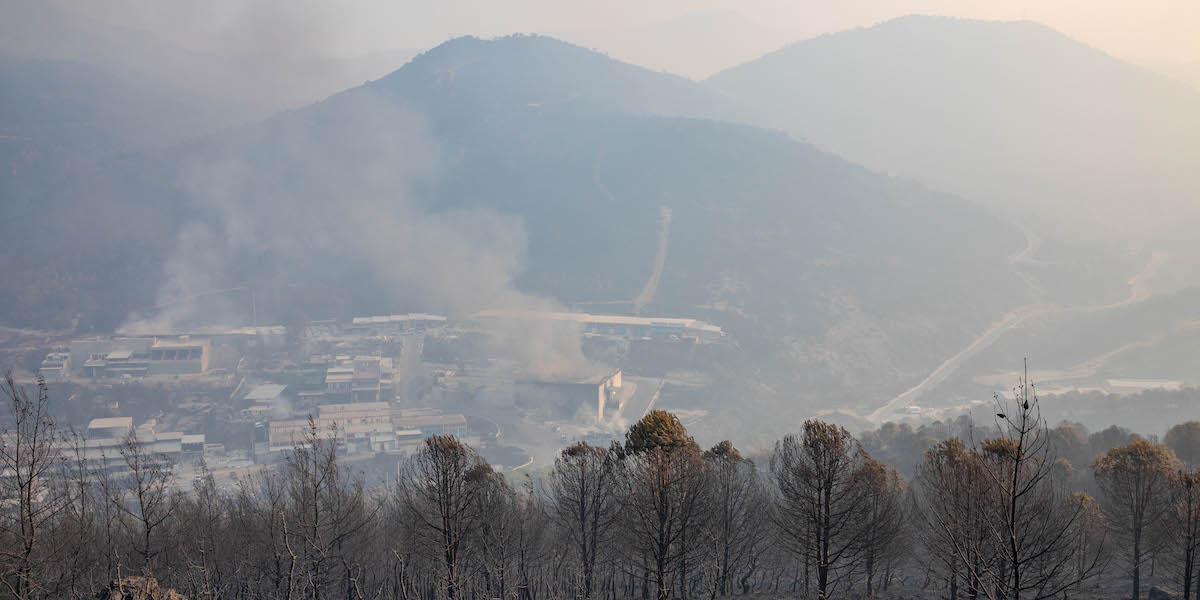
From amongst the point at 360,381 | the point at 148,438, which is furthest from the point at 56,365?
the point at 360,381

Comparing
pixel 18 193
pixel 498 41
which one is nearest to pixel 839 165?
pixel 498 41

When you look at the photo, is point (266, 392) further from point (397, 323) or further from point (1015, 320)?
point (1015, 320)

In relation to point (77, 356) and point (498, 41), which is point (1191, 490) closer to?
point (77, 356)

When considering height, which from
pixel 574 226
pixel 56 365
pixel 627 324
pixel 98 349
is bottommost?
pixel 56 365

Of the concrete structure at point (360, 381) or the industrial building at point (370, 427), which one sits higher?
the concrete structure at point (360, 381)

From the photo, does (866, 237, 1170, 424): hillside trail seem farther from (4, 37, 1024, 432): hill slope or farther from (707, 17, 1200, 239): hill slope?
(707, 17, 1200, 239): hill slope

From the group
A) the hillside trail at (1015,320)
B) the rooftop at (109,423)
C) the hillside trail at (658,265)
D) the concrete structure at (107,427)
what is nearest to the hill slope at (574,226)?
the hillside trail at (658,265)

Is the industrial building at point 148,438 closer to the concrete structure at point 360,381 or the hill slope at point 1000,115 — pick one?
the concrete structure at point 360,381
